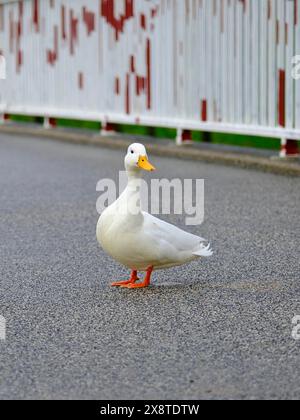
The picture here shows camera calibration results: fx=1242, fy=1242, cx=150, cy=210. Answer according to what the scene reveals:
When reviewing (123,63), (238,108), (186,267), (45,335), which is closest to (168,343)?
(45,335)

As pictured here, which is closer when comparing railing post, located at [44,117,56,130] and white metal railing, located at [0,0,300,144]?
white metal railing, located at [0,0,300,144]

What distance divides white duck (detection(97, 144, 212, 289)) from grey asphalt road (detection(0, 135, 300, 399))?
175 millimetres

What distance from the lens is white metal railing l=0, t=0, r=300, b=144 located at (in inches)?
483

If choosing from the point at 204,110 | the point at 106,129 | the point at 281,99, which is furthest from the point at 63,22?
the point at 281,99

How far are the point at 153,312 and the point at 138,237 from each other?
0.49 meters

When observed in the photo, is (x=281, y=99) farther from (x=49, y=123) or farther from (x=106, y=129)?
(x=49, y=123)

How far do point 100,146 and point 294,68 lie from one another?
447cm

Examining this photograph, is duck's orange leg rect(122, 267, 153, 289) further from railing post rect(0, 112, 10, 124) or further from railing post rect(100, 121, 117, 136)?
railing post rect(0, 112, 10, 124)

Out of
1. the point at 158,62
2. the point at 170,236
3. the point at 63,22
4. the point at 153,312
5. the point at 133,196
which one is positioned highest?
the point at 63,22

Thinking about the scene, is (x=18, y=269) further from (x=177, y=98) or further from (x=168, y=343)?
(x=177, y=98)

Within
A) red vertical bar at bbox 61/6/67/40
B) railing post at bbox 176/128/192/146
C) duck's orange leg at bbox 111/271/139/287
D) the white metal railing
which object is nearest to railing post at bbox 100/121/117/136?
the white metal railing

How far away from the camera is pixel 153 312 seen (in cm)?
579

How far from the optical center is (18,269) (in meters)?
7.09

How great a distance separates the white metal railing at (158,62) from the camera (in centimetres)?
1227
